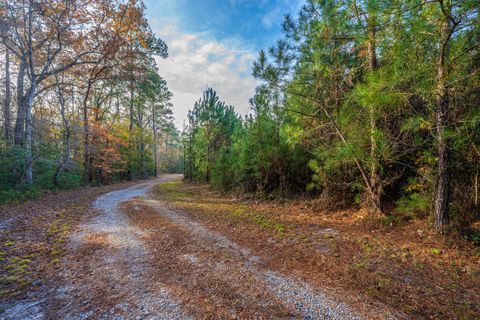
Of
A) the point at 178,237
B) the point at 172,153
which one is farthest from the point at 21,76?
the point at 172,153

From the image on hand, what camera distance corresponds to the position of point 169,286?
8.52 ft

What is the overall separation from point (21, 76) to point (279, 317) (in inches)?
634

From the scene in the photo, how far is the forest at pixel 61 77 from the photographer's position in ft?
28.8

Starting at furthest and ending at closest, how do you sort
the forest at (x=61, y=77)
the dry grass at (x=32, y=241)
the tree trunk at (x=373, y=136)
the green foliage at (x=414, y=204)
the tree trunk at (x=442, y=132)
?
the forest at (x=61, y=77)
the green foliage at (x=414, y=204)
the tree trunk at (x=373, y=136)
the tree trunk at (x=442, y=132)
the dry grass at (x=32, y=241)

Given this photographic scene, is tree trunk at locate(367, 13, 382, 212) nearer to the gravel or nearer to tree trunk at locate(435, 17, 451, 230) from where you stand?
tree trunk at locate(435, 17, 451, 230)

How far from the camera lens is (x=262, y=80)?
5273 millimetres

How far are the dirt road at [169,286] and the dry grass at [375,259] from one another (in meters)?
0.39

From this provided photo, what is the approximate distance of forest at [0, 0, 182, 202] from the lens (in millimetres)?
8781

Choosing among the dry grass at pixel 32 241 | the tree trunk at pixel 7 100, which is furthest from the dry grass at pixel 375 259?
the tree trunk at pixel 7 100

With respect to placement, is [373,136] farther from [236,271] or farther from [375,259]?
[236,271]

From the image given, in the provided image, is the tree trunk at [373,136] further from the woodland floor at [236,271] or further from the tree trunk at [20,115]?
the tree trunk at [20,115]

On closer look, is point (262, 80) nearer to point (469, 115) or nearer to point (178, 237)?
point (469, 115)

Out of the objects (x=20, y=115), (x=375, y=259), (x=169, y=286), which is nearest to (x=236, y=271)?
(x=169, y=286)

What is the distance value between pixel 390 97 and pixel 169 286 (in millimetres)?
4574
